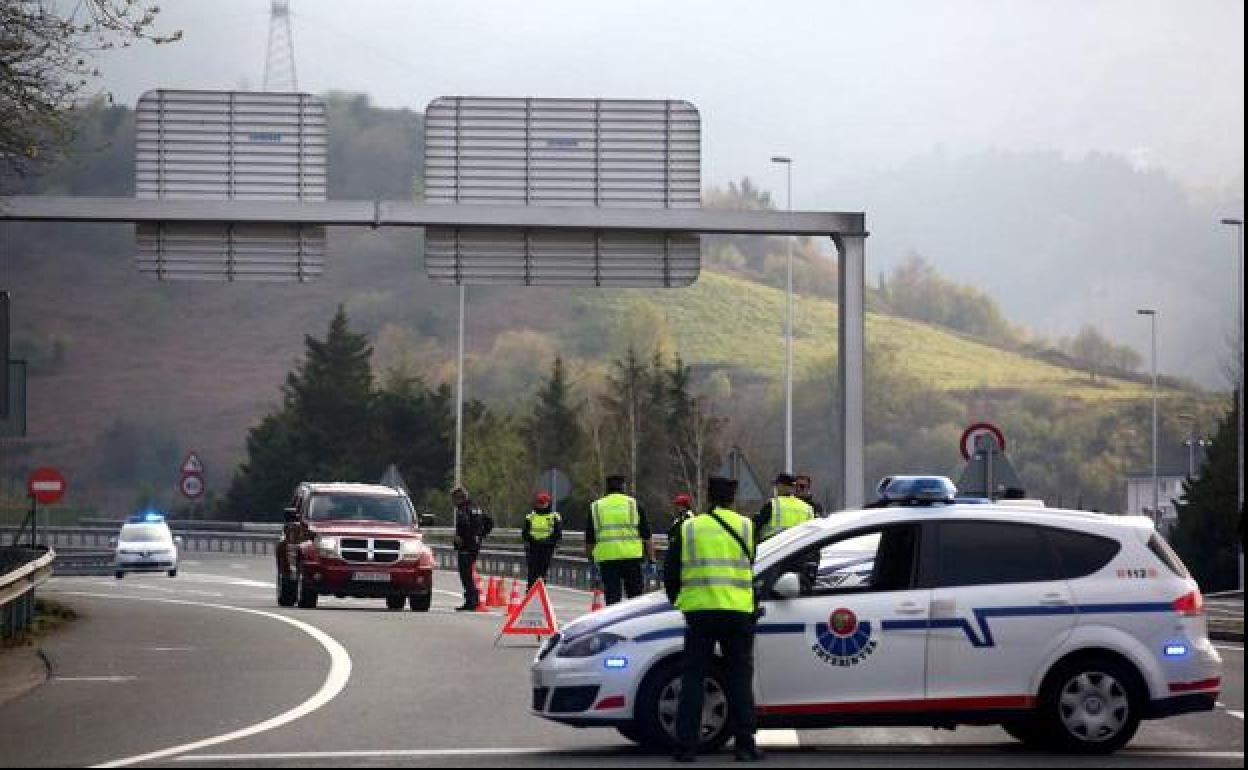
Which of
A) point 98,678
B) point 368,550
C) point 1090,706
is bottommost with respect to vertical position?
point 98,678

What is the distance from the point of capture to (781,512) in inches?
993

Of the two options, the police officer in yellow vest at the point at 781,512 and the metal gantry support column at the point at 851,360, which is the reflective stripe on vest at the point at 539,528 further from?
the police officer in yellow vest at the point at 781,512

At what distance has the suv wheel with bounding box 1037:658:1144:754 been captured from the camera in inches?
597

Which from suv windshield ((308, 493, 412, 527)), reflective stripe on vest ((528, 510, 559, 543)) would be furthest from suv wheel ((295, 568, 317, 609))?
reflective stripe on vest ((528, 510, 559, 543))

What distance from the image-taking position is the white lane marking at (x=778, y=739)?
51.8 ft

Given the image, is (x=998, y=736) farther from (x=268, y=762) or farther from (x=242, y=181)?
(x=242, y=181)

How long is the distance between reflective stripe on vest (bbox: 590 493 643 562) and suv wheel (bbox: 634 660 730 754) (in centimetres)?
1162


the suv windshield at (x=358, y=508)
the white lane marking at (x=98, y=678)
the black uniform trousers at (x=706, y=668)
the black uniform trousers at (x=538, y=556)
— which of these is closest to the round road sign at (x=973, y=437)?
the black uniform trousers at (x=538, y=556)

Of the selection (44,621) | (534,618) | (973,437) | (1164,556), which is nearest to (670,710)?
(1164,556)

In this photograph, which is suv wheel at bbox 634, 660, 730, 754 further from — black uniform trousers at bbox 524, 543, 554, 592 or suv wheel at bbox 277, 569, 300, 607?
suv wheel at bbox 277, 569, 300, 607

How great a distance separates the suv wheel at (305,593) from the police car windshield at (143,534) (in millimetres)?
25367

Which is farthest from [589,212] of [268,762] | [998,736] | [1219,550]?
[1219,550]

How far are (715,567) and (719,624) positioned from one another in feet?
1.13

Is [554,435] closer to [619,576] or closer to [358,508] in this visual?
[358,508]
